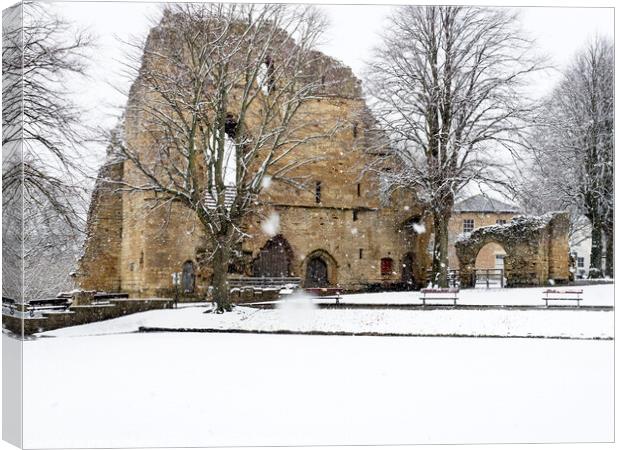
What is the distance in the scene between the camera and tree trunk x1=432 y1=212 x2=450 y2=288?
40.0 feet

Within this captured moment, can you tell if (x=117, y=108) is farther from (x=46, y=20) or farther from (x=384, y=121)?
(x=384, y=121)

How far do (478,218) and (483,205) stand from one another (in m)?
0.38

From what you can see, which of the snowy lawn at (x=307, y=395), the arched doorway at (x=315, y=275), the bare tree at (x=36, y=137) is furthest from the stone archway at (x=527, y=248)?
the bare tree at (x=36, y=137)

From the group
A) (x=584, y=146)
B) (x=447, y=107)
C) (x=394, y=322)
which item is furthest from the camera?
(x=447, y=107)

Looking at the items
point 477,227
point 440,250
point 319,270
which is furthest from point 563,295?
point 319,270

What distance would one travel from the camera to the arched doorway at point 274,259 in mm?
12578

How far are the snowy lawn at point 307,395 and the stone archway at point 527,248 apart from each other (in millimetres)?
2418

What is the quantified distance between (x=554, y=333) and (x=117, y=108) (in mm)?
7563

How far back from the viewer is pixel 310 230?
513 inches

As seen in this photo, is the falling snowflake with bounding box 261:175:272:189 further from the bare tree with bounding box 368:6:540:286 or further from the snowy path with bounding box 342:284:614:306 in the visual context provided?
the snowy path with bounding box 342:284:614:306

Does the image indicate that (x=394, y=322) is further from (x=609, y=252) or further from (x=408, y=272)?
(x=609, y=252)

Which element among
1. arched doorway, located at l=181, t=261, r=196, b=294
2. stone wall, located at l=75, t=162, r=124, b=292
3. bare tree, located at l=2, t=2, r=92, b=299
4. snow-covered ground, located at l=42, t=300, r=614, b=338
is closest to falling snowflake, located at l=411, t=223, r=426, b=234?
snow-covered ground, located at l=42, t=300, r=614, b=338

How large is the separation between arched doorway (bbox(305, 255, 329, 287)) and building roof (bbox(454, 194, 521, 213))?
2453 millimetres

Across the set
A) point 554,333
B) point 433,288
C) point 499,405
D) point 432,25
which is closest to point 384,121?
point 432,25
